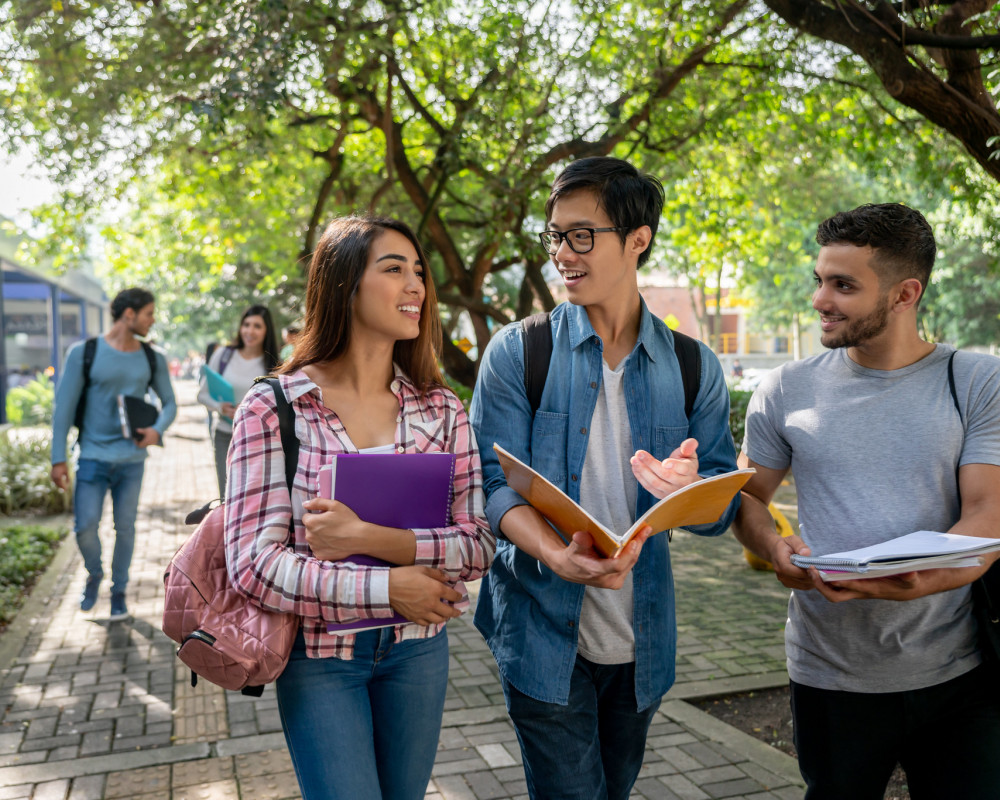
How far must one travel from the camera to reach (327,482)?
2119mm

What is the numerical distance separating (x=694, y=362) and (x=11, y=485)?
10.5 metres

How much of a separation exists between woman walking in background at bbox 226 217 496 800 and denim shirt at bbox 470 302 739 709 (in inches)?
5.4

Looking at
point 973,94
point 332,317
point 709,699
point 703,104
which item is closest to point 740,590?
point 709,699

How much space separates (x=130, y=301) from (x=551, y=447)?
467cm

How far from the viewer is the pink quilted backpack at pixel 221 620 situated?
2.10 m

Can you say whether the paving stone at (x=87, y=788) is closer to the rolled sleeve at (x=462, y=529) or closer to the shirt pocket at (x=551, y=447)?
the rolled sleeve at (x=462, y=529)

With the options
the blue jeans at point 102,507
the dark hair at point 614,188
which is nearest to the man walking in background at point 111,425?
the blue jeans at point 102,507

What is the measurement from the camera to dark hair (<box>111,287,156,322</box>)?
20.2 feet

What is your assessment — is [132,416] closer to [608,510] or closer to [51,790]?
[51,790]

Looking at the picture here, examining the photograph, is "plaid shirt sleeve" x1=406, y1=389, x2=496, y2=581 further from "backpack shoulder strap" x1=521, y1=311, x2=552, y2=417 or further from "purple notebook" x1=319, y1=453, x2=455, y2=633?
"backpack shoulder strap" x1=521, y1=311, x2=552, y2=417

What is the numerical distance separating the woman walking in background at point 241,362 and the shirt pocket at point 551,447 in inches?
193

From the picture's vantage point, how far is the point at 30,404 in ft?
68.6

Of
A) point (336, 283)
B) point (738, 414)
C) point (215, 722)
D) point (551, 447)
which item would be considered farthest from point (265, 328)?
point (738, 414)

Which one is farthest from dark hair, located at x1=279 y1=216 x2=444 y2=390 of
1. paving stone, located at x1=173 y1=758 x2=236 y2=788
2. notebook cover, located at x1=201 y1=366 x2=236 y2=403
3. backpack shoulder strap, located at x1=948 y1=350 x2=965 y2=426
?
notebook cover, located at x1=201 y1=366 x2=236 y2=403
